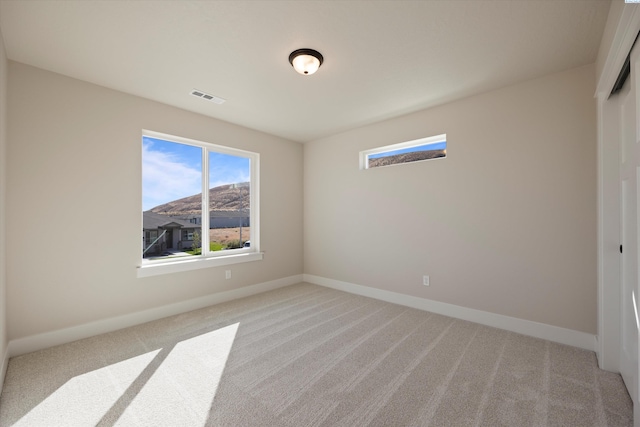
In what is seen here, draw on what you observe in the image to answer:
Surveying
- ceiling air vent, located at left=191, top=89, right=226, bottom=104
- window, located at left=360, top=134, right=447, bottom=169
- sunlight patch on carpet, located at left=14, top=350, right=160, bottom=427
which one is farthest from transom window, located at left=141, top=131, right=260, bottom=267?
window, located at left=360, top=134, right=447, bottom=169

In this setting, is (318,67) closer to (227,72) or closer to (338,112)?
(227,72)

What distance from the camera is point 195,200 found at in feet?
12.4

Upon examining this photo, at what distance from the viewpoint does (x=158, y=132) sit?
3.29m

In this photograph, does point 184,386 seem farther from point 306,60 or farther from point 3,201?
point 306,60

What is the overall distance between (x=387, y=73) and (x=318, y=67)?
2.25ft

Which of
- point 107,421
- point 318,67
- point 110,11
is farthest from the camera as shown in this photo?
point 318,67

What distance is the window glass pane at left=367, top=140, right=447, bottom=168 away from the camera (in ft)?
11.5

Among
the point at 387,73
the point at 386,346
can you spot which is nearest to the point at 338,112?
the point at 387,73

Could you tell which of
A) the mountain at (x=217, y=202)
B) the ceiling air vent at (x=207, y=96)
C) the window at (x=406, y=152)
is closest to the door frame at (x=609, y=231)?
the window at (x=406, y=152)

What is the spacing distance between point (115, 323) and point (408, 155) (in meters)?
4.06

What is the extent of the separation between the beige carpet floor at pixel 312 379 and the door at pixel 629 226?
0.29m

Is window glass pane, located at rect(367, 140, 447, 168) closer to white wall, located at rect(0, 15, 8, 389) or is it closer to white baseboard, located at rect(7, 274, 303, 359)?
white baseboard, located at rect(7, 274, 303, 359)

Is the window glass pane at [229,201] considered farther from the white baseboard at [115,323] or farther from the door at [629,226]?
the door at [629,226]

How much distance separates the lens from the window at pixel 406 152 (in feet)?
11.5
